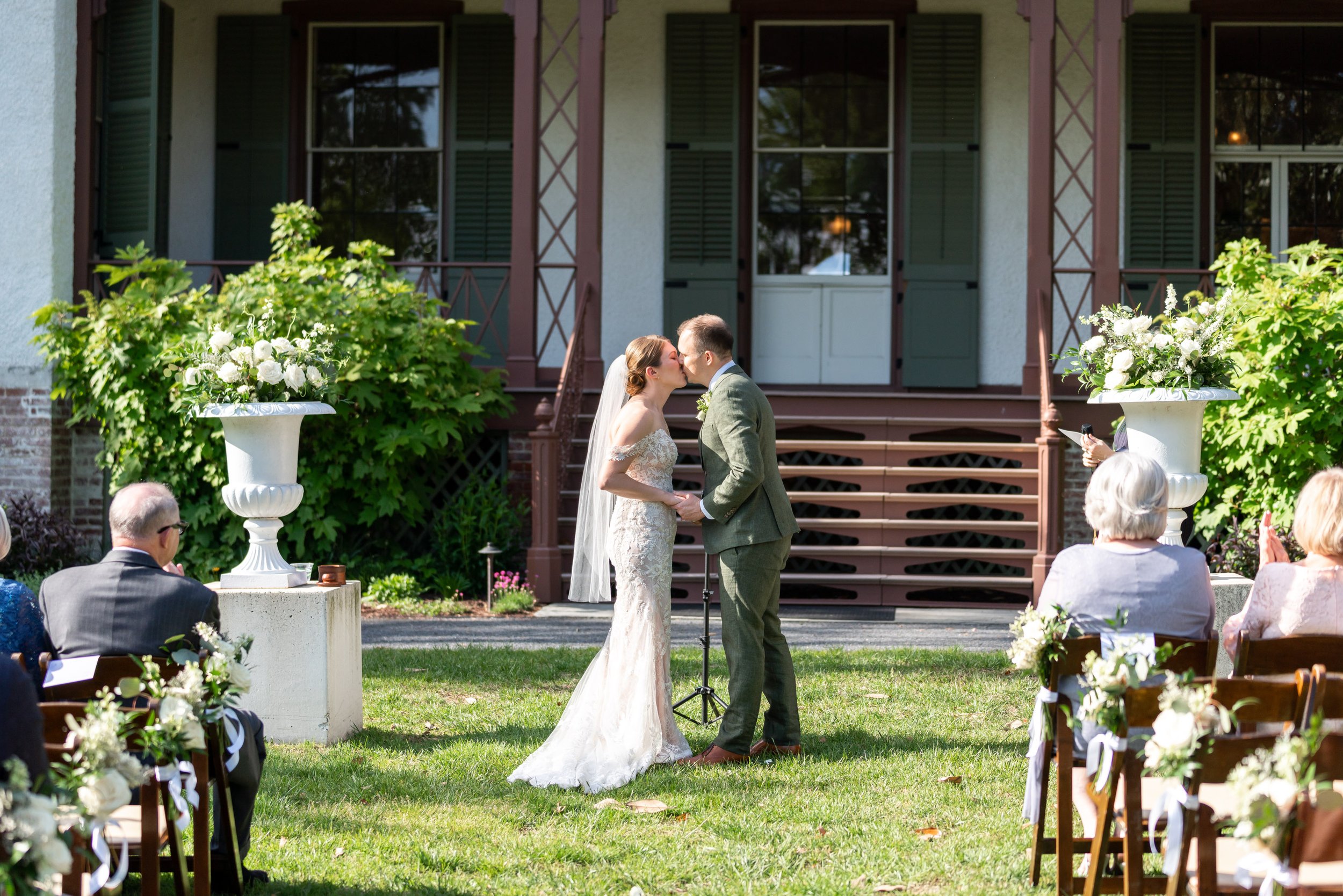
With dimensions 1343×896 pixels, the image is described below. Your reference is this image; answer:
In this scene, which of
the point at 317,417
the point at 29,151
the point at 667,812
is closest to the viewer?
→ the point at 667,812

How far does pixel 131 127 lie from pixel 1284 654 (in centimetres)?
1057

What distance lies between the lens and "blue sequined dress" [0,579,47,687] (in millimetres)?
3801

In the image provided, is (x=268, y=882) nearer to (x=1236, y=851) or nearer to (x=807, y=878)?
(x=807, y=878)

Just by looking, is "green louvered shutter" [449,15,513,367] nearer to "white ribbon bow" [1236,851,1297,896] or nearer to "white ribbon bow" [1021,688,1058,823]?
"white ribbon bow" [1021,688,1058,823]

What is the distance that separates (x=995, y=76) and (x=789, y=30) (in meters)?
1.94

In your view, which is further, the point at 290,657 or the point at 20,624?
the point at 290,657

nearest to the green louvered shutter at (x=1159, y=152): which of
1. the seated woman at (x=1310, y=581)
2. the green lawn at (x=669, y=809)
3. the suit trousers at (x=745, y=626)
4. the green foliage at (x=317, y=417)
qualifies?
the green foliage at (x=317, y=417)

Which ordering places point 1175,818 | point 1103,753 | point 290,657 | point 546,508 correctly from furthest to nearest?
point 546,508 < point 290,657 < point 1103,753 < point 1175,818

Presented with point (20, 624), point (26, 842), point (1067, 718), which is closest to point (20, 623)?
point (20, 624)

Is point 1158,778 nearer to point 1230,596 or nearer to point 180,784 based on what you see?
point 180,784

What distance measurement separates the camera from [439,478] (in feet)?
35.9

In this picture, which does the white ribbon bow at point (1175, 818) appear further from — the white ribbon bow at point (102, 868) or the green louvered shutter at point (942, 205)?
the green louvered shutter at point (942, 205)

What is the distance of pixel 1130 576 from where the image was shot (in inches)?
151

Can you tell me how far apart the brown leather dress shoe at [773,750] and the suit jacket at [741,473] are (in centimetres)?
80
